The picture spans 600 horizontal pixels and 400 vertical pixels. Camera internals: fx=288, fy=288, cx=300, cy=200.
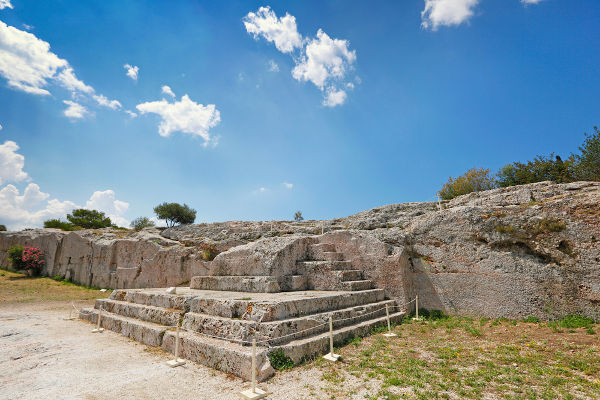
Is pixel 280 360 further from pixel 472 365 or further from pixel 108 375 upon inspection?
pixel 472 365

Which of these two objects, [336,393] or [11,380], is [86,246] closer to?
[11,380]

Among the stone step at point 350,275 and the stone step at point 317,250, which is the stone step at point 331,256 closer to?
the stone step at point 317,250

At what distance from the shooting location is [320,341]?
4891 mm

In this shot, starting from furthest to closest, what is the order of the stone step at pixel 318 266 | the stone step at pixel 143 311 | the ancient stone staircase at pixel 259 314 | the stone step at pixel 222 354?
the stone step at pixel 318 266, the stone step at pixel 143 311, the ancient stone staircase at pixel 259 314, the stone step at pixel 222 354

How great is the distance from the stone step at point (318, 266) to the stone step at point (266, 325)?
156cm

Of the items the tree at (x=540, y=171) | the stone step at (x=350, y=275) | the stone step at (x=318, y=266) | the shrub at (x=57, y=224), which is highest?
the tree at (x=540, y=171)

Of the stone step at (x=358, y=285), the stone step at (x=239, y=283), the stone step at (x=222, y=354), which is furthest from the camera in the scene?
the stone step at (x=358, y=285)

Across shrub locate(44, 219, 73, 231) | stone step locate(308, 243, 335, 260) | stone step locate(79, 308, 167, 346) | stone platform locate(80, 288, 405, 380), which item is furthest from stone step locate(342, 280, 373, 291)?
shrub locate(44, 219, 73, 231)

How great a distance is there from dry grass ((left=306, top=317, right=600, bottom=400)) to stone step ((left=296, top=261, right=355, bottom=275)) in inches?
92.3

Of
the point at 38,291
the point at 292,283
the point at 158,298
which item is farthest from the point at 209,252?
the point at 38,291

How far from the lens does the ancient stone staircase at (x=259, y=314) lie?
4590 mm

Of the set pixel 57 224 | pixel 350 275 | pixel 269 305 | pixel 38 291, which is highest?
pixel 57 224

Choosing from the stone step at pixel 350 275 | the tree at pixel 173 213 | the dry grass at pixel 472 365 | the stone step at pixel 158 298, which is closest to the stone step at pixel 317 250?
the stone step at pixel 350 275

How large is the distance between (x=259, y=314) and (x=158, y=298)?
12.4 feet
